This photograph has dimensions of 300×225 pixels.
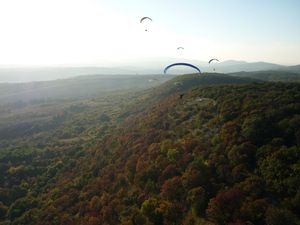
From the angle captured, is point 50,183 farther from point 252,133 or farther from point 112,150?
point 252,133

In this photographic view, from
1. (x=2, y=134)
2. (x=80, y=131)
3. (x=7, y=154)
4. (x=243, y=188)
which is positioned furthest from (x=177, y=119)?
(x=2, y=134)

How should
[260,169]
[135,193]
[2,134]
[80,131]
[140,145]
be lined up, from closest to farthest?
[260,169] < [135,193] < [140,145] < [80,131] < [2,134]

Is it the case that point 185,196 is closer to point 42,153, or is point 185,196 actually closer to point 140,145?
point 140,145

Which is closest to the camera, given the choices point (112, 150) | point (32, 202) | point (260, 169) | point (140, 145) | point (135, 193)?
point (260, 169)

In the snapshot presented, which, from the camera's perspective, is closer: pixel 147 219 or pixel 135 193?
pixel 147 219

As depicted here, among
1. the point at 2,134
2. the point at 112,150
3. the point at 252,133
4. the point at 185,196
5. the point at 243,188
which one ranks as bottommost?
the point at 2,134

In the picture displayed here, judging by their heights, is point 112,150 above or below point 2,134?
above

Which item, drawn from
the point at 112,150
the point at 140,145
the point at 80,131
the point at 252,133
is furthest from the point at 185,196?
the point at 80,131
